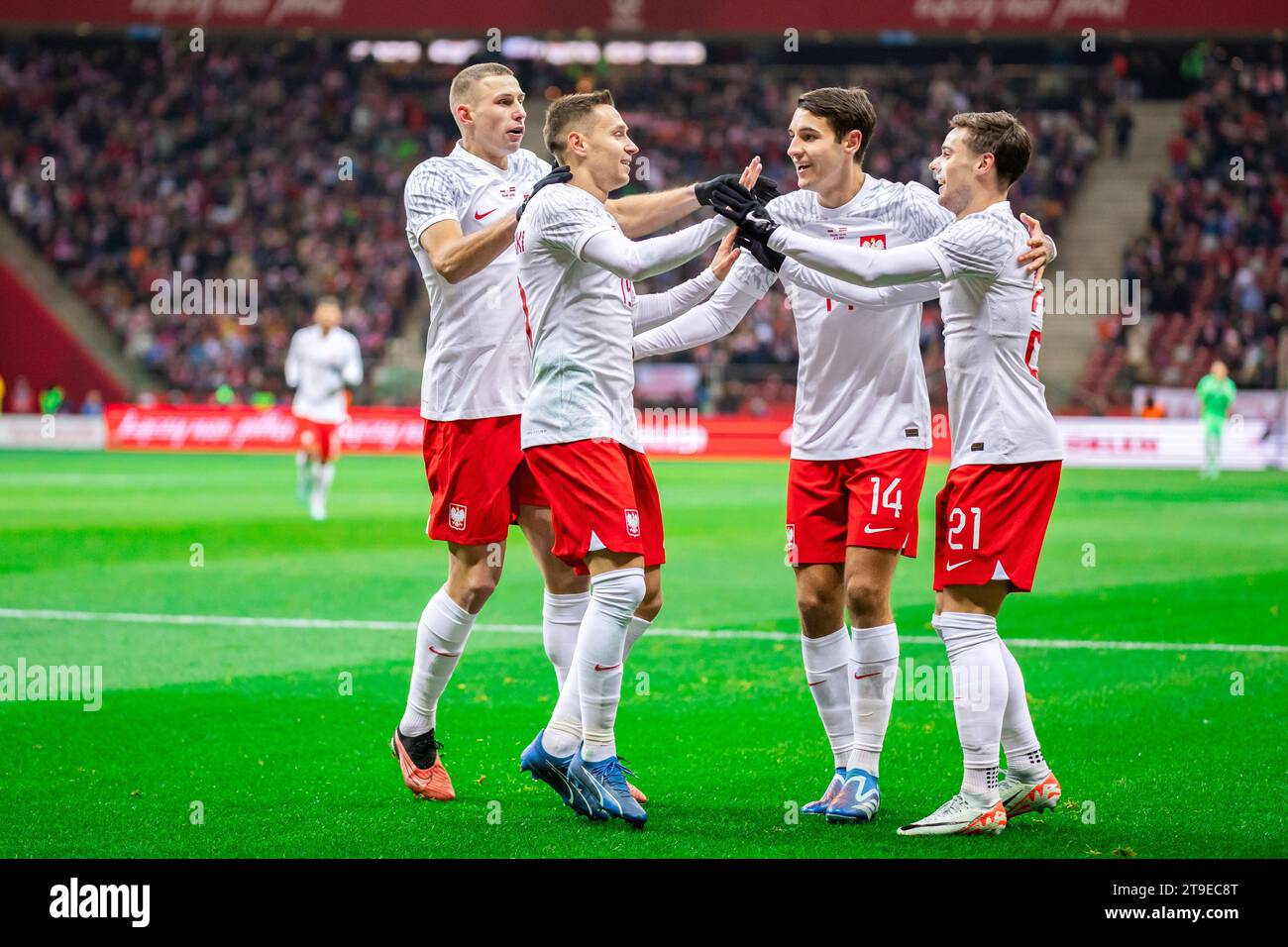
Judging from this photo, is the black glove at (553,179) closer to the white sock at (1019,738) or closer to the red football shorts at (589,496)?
the red football shorts at (589,496)

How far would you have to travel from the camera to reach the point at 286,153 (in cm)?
3800

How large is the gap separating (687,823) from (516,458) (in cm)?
165

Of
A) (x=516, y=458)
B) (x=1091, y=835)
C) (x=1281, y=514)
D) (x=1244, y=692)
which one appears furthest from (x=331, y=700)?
(x=1281, y=514)

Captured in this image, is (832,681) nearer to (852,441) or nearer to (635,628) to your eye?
(635,628)

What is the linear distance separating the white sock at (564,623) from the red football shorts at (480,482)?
0.36m

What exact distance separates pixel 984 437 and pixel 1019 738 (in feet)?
3.75

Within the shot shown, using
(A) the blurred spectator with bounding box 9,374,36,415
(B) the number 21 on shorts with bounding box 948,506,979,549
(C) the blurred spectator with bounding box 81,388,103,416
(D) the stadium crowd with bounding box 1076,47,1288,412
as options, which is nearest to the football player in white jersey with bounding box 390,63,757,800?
(B) the number 21 on shorts with bounding box 948,506,979,549

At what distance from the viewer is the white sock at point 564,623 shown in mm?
6227

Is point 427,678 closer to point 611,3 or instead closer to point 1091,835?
point 1091,835

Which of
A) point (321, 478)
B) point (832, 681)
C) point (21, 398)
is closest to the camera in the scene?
point (832, 681)

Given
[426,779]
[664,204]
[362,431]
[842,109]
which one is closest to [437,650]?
[426,779]

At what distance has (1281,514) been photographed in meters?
18.8

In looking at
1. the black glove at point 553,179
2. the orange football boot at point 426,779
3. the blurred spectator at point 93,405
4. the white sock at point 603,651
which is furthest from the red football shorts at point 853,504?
the blurred spectator at point 93,405

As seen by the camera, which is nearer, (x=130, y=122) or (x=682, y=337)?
(x=682, y=337)
